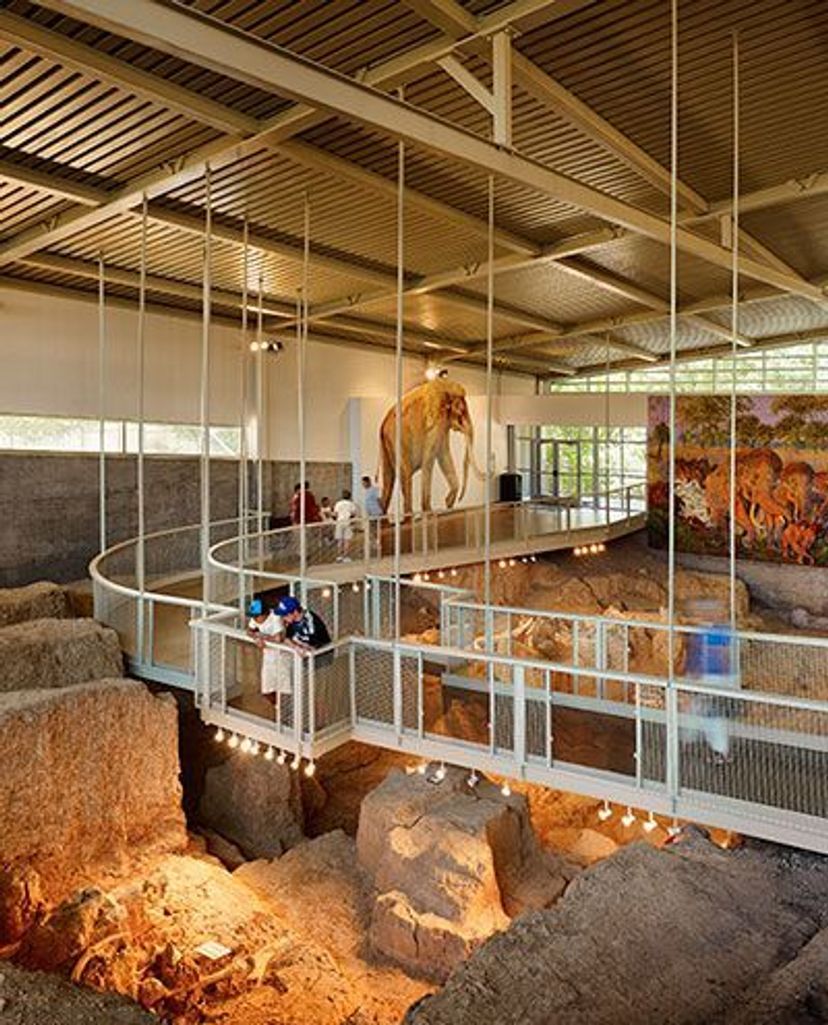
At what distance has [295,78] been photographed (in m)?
6.09

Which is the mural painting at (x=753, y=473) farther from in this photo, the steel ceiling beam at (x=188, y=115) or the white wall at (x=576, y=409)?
the steel ceiling beam at (x=188, y=115)

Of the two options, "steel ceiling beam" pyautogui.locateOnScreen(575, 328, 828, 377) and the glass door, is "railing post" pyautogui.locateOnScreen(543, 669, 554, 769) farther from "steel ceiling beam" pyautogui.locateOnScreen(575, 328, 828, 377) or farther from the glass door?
the glass door

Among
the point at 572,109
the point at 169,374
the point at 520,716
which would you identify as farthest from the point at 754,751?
the point at 169,374

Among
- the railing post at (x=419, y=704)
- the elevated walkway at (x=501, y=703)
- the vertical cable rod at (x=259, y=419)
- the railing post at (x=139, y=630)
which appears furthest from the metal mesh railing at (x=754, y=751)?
the vertical cable rod at (x=259, y=419)

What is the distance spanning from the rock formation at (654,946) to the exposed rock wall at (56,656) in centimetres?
598

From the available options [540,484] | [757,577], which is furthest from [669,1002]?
[540,484]

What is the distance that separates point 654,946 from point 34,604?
9.89m

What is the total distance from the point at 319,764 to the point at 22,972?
8.00 metres

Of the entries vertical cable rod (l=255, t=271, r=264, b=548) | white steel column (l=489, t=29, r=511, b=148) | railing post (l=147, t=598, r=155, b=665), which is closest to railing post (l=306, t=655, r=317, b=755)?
railing post (l=147, t=598, r=155, b=665)

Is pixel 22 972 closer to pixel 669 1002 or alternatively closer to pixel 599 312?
pixel 669 1002

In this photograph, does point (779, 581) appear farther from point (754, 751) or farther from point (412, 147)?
point (754, 751)

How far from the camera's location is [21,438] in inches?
623

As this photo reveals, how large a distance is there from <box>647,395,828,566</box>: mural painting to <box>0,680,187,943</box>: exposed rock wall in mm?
13711

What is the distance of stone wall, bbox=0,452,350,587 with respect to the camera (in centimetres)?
1534
